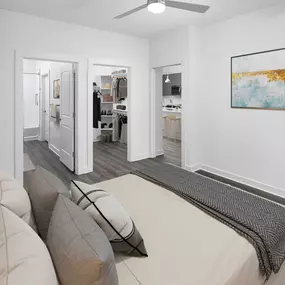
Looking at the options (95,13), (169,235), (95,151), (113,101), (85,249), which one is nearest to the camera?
(85,249)

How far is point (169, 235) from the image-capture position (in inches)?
55.1

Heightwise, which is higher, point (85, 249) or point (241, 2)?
point (241, 2)

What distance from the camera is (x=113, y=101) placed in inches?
298

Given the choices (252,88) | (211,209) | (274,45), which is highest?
(274,45)

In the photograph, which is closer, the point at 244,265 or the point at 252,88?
the point at 244,265

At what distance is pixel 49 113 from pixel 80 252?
6.05m

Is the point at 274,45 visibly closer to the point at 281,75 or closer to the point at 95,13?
the point at 281,75

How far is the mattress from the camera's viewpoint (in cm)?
109

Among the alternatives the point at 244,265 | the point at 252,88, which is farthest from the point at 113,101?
the point at 244,265

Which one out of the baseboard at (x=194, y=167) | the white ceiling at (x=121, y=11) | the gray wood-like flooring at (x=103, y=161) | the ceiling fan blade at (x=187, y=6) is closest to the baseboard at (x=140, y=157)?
the gray wood-like flooring at (x=103, y=161)

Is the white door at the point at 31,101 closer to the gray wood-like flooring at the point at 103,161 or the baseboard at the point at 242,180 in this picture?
the gray wood-like flooring at the point at 103,161

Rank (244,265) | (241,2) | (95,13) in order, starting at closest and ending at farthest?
(244,265), (241,2), (95,13)

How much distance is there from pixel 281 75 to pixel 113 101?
5.15 m

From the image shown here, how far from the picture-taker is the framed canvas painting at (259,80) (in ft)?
10.7
